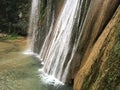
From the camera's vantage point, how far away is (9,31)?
25516 mm

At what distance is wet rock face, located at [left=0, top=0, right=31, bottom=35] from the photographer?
2505cm

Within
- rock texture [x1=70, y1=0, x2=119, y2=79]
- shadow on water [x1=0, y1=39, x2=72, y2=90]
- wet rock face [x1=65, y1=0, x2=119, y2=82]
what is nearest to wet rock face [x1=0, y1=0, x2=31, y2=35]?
shadow on water [x1=0, y1=39, x2=72, y2=90]

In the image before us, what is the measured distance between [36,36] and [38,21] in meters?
0.95

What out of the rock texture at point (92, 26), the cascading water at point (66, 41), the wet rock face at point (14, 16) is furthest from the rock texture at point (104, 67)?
the wet rock face at point (14, 16)

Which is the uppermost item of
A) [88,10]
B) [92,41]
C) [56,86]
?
[88,10]

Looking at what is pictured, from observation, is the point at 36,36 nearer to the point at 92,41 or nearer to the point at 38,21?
the point at 38,21

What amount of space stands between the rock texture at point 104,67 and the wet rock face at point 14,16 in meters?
16.2

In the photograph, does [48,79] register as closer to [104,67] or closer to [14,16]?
[104,67]

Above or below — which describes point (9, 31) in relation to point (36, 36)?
below

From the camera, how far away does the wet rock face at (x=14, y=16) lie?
25.0 metres

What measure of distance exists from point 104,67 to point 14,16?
19021 millimetres

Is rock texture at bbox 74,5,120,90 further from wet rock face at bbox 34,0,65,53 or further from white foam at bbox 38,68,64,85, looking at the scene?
wet rock face at bbox 34,0,65,53

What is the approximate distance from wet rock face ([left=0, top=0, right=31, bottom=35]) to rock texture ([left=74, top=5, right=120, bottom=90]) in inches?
638

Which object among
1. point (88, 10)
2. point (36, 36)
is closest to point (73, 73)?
point (88, 10)
